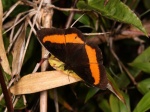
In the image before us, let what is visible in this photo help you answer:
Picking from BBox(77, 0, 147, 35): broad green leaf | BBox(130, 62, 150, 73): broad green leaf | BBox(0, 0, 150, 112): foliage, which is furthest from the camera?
BBox(130, 62, 150, 73): broad green leaf

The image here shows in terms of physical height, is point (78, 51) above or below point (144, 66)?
above

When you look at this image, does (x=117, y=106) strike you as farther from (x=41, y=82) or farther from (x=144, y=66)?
(x=41, y=82)

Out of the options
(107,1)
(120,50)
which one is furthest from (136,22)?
(120,50)

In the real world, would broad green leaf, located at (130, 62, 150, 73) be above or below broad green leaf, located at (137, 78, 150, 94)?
above

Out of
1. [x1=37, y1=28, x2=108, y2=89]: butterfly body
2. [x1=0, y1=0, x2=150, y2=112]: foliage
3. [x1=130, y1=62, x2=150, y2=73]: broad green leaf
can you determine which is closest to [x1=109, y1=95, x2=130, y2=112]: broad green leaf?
[x1=0, y1=0, x2=150, y2=112]: foliage

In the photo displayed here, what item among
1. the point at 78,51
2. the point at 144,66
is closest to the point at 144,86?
the point at 144,66

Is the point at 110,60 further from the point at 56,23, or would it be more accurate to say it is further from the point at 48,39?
the point at 48,39

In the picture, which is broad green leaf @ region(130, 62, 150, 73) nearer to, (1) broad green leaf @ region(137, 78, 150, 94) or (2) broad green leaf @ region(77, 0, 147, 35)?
(1) broad green leaf @ region(137, 78, 150, 94)
